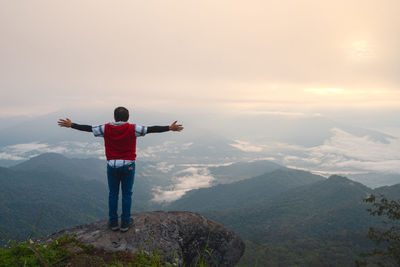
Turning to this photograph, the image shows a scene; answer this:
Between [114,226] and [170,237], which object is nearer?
[114,226]

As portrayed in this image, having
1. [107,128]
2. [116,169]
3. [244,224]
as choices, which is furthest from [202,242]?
[244,224]

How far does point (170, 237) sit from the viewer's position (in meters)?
7.75

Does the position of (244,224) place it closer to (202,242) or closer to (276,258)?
(276,258)

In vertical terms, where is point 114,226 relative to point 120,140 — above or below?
below

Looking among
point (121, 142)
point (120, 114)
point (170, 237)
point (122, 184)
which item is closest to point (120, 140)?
point (121, 142)

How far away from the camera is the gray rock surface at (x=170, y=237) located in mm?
6773

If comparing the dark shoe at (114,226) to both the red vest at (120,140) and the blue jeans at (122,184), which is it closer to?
the blue jeans at (122,184)

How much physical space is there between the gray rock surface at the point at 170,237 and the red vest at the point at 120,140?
2.46 metres

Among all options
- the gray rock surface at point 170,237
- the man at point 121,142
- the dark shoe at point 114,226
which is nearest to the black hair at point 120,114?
the man at point 121,142

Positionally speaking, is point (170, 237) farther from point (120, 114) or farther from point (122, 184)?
point (120, 114)

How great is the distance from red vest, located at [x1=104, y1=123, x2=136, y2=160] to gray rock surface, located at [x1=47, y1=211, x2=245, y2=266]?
8.08 ft

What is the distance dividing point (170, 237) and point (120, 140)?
371 centimetres

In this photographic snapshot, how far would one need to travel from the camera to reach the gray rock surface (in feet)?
22.2

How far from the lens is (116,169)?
719cm
